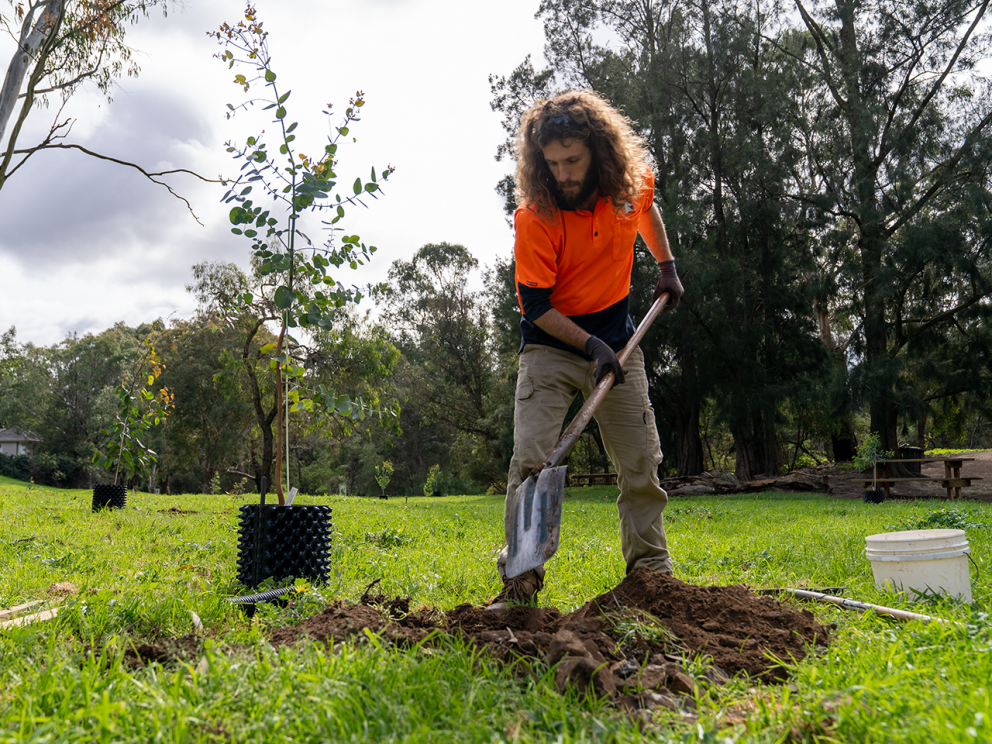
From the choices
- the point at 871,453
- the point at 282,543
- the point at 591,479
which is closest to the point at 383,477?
the point at 591,479

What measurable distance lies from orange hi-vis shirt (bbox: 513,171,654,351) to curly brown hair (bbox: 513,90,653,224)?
0.06 m

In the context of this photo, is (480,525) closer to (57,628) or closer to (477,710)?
(57,628)

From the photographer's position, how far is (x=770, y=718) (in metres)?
1.56

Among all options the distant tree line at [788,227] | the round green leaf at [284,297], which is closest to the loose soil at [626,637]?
the round green leaf at [284,297]

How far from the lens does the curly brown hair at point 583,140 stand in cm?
294

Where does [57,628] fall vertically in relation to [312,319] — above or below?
below

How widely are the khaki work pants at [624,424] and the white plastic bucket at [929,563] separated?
0.95 metres

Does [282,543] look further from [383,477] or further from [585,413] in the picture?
[383,477]

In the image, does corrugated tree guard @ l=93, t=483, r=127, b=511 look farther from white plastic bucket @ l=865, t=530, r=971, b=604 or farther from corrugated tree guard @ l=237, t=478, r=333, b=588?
white plastic bucket @ l=865, t=530, r=971, b=604

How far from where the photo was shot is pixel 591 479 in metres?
21.3

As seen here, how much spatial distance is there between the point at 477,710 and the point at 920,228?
45.4 ft

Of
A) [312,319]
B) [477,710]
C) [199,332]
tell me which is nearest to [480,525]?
[312,319]

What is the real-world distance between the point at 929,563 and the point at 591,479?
18.8 m

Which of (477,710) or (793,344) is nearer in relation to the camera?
(477,710)
